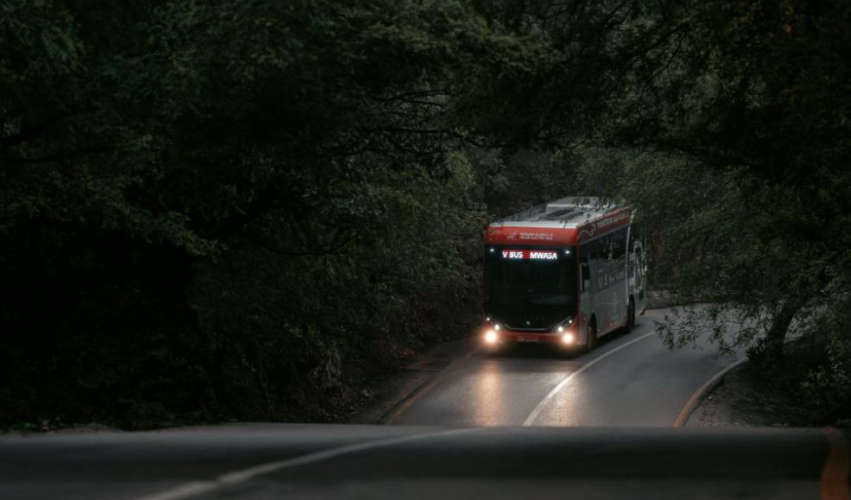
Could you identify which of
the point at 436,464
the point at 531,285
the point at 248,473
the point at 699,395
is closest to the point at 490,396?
the point at 699,395

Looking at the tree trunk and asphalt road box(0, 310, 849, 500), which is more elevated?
asphalt road box(0, 310, 849, 500)

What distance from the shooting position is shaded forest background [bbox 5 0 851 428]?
12820mm

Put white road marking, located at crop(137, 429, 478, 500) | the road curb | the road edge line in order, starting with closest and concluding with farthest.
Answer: white road marking, located at crop(137, 429, 478, 500), the road curb, the road edge line

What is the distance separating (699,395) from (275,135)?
1808cm

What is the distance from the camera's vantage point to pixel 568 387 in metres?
31.1

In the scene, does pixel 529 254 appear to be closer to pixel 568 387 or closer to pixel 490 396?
pixel 568 387

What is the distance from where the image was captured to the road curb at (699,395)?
26.9 metres

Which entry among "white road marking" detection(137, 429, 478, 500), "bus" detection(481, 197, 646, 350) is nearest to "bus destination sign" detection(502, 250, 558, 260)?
"bus" detection(481, 197, 646, 350)

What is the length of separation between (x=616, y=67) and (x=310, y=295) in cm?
976

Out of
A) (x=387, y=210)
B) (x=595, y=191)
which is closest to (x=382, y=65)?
(x=387, y=210)

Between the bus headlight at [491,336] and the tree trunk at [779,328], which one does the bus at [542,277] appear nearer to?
the bus headlight at [491,336]

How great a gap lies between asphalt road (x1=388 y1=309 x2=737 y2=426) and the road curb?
6.8 inches

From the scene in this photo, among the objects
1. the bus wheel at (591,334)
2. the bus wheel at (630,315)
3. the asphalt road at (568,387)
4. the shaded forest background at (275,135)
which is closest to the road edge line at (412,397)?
the asphalt road at (568,387)

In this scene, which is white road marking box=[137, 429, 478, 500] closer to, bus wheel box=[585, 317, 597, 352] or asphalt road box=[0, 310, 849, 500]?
asphalt road box=[0, 310, 849, 500]
